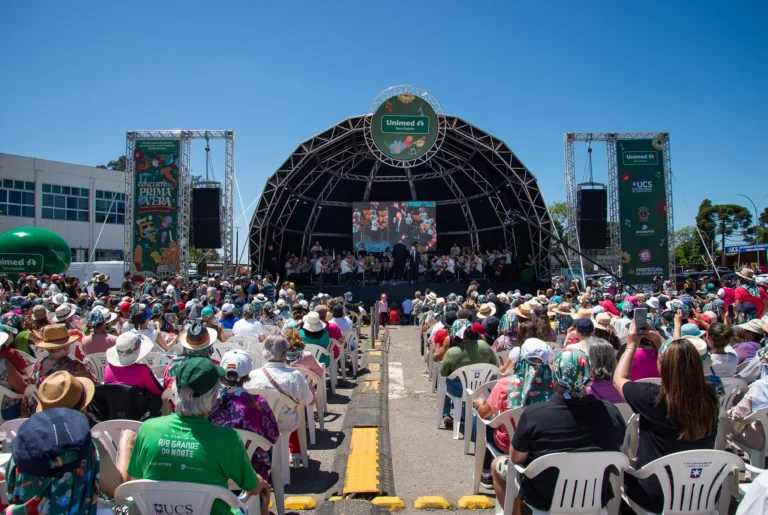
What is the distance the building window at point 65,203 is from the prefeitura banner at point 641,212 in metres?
31.9

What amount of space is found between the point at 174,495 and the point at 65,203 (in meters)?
35.9

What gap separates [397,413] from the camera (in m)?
6.50

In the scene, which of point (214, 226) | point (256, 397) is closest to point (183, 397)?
point (256, 397)

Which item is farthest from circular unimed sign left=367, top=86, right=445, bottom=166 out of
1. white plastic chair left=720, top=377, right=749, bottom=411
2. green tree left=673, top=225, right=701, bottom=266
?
green tree left=673, top=225, right=701, bottom=266

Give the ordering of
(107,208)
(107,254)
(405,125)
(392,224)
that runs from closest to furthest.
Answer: (405,125) → (392,224) → (107,208) → (107,254)

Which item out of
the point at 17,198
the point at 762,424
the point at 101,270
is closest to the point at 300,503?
the point at 762,424

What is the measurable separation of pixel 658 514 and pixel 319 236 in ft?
68.2

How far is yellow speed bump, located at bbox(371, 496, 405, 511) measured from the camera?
3.74 meters

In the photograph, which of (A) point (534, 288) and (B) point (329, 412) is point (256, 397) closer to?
(B) point (329, 412)

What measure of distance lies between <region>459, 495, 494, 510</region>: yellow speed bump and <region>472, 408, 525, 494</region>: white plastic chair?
5.1 inches

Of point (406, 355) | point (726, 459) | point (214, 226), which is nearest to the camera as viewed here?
point (726, 459)

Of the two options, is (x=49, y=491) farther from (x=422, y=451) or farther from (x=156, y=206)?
(x=156, y=206)

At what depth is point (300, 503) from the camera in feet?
12.4

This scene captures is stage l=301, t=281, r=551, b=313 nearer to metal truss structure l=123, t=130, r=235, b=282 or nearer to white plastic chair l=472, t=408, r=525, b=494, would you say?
metal truss structure l=123, t=130, r=235, b=282
